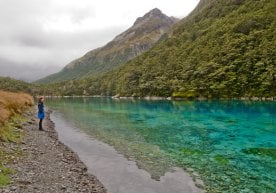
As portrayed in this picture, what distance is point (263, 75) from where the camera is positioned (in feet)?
433

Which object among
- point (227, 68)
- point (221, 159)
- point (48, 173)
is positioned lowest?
point (221, 159)

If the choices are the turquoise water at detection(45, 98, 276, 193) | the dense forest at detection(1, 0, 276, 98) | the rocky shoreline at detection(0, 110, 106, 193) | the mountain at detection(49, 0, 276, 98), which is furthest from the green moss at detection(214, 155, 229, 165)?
the dense forest at detection(1, 0, 276, 98)

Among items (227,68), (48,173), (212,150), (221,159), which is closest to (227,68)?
(227,68)

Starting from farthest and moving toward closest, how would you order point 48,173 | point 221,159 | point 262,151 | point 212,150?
point 212,150
point 262,151
point 221,159
point 48,173

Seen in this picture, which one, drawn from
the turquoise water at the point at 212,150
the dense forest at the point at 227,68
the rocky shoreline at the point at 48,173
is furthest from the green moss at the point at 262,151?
the dense forest at the point at 227,68

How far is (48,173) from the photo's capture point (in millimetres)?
21453

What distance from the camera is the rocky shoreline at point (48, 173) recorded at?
59.0 feet

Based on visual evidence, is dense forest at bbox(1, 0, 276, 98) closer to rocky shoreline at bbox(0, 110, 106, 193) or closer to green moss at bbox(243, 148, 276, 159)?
green moss at bbox(243, 148, 276, 159)

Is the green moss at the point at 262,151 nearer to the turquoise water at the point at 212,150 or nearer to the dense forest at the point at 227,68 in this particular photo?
the turquoise water at the point at 212,150

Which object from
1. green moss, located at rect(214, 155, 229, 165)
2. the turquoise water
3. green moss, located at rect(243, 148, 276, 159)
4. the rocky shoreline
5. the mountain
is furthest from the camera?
the mountain

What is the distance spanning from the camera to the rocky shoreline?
18.0 m

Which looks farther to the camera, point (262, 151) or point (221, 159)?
point (262, 151)

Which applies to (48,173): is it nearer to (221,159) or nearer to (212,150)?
(221,159)

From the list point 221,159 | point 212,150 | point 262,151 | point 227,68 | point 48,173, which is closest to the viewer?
point 48,173
